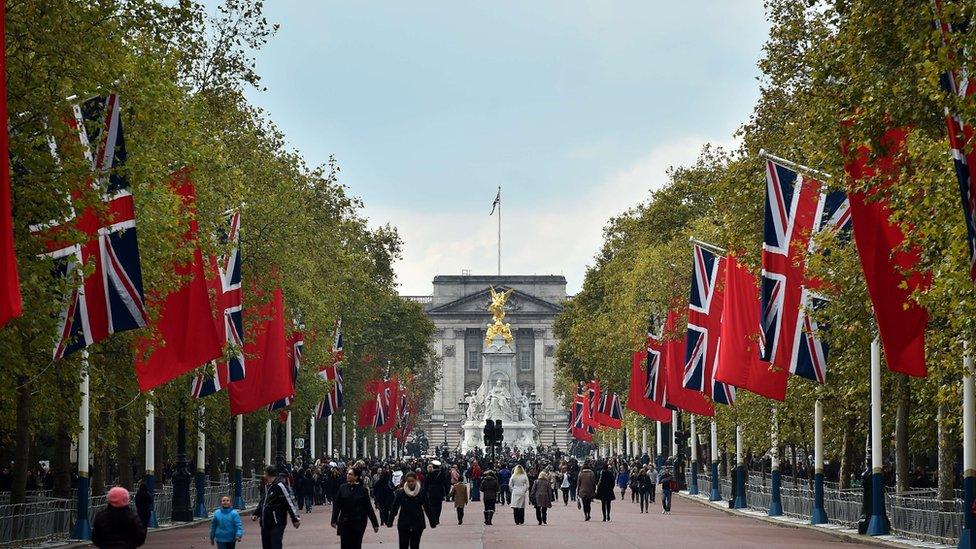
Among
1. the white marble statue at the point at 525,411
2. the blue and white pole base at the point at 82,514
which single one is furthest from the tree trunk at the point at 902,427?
the white marble statue at the point at 525,411

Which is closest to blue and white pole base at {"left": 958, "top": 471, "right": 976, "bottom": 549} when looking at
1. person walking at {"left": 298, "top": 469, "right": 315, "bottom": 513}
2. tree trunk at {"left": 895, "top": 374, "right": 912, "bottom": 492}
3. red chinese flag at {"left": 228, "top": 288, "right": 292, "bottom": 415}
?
tree trunk at {"left": 895, "top": 374, "right": 912, "bottom": 492}

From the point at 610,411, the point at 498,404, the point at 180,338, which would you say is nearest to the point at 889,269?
the point at 180,338

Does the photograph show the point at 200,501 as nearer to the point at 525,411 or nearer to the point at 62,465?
the point at 62,465

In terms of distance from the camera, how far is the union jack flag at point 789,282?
120 ft

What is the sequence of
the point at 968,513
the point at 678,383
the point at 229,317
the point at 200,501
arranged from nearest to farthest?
the point at 968,513 → the point at 229,317 → the point at 200,501 → the point at 678,383

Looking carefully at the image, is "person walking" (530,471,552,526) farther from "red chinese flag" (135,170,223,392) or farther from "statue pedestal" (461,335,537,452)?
"statue pedestal" (461,335,537,452)

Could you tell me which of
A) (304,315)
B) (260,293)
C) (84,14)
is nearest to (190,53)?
(260,293)

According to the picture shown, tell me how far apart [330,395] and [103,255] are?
47.3 meters

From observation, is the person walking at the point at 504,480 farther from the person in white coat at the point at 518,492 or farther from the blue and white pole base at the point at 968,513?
the blue and white pole base at the point at 968,513

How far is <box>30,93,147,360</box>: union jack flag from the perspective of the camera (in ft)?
99.9

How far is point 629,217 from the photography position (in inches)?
4141

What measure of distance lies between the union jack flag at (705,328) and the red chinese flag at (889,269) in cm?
1998

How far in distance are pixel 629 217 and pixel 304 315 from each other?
39352 millimetres

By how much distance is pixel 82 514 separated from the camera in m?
39.7
